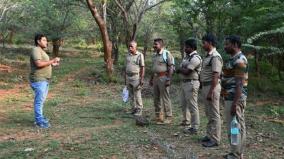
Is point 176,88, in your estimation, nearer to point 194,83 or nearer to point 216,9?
point 216,9

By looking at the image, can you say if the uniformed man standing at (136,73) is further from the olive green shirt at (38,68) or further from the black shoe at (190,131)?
the olive green shirt at (38,68)

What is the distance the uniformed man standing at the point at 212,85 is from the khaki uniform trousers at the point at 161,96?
2.09m

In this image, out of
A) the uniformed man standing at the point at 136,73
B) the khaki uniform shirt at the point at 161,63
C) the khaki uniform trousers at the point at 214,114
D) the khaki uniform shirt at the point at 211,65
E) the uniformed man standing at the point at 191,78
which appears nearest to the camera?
the khaki uniform shirt at the point at 211,65

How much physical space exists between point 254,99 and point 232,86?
742cm

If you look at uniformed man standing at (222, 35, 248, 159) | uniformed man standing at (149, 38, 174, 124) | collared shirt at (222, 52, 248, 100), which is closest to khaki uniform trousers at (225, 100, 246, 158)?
uniformed man standing at (222, 35, 248, 159)

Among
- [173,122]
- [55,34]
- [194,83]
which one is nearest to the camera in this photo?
[194,83]

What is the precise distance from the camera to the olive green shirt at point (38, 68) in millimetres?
9023

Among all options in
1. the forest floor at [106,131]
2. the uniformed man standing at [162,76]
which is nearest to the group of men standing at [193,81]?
the uniformed man standing at [162,76]

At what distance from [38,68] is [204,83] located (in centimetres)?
345

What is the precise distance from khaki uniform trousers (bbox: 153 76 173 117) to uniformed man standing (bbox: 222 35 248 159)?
122 inches

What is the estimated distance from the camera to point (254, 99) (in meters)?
13.9

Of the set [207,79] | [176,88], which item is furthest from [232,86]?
[176,88]

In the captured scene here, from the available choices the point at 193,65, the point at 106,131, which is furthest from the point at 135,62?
the point at 193,65

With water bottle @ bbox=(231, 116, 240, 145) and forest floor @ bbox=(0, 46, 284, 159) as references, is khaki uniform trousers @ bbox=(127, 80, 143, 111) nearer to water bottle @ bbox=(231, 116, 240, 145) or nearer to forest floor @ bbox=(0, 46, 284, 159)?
forest floor @ bbox=(0, 46, 284, 159)
